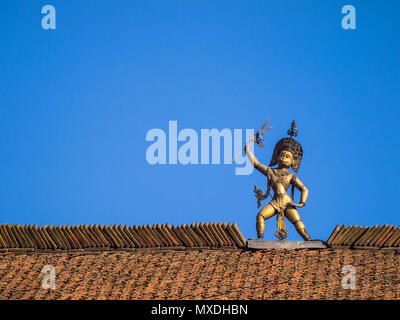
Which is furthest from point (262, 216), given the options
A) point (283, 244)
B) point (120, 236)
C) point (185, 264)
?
point (120, 236)

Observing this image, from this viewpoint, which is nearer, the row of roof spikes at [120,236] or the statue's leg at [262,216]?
the row of roof spikes at [120,236]

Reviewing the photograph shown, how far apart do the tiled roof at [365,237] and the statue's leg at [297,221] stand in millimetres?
689

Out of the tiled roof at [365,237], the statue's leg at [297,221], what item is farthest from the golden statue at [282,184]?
the tiled roof at [365,237]

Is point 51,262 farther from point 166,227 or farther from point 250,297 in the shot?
point 250,297

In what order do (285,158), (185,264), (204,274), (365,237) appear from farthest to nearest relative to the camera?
(285,158)
(365,237)
(185,264)
(204,274)

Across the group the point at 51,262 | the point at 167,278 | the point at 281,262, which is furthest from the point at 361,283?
→ the point at 51,262

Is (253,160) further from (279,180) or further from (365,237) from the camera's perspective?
(365,237)

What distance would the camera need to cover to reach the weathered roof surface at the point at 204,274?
28.3 metres

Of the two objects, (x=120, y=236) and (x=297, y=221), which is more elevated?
(x=297, y=221)

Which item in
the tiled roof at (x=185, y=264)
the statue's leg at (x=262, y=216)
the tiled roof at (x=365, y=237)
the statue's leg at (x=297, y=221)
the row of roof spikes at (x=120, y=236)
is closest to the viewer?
the tiled roof at (x=185, y=264)

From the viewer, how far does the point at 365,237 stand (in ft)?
99.2

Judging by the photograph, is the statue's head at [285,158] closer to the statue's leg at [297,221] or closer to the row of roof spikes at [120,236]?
the statue's leg at [297,221]

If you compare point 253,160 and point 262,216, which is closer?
point 262,216

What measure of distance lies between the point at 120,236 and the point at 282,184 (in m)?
4.04
